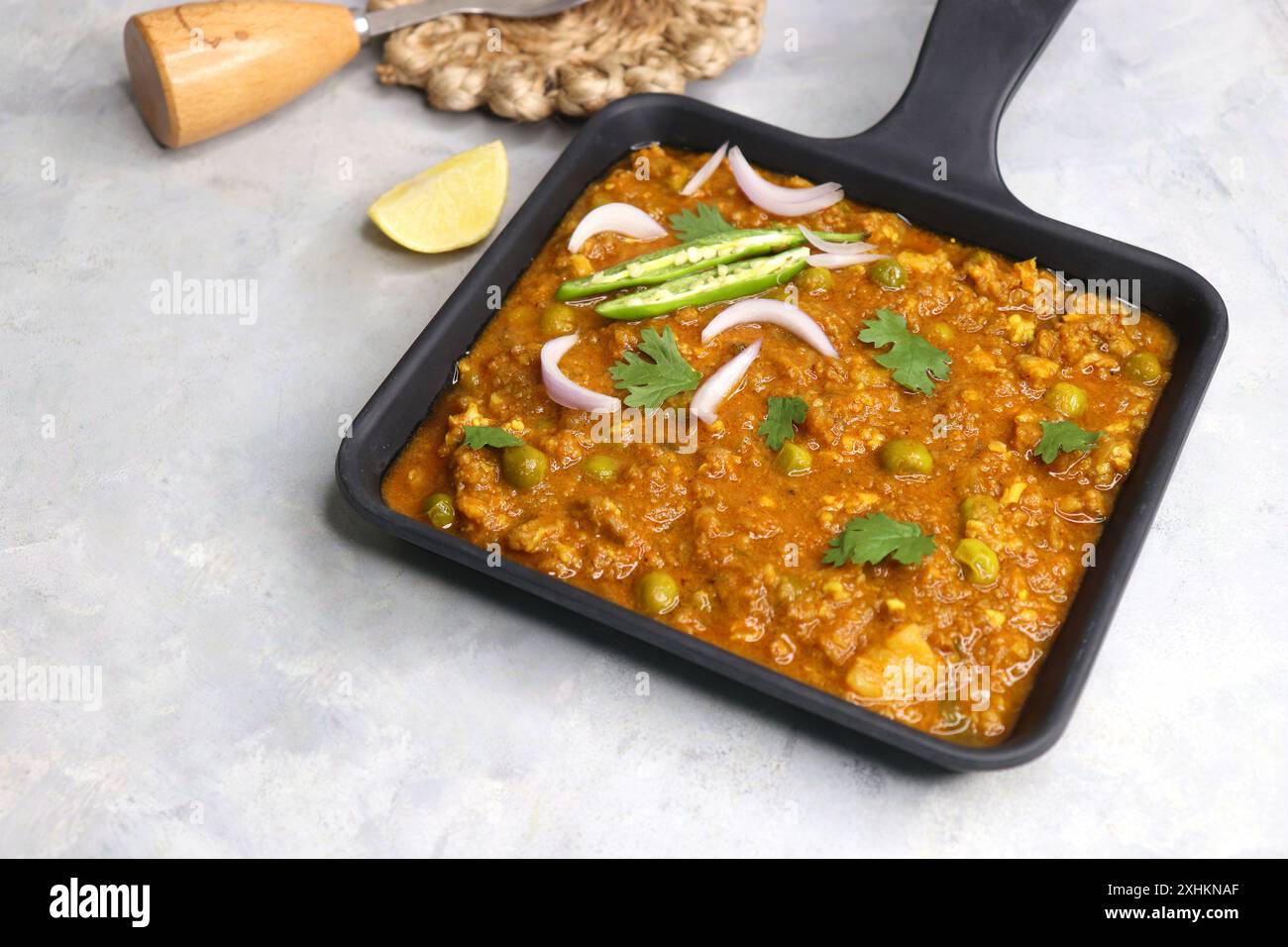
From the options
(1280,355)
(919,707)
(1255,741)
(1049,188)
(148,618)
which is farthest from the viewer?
(1049,188)

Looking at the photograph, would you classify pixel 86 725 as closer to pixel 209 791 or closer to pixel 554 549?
pixel 209 791

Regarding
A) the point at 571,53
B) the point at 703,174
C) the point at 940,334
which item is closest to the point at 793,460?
the point at 940,334

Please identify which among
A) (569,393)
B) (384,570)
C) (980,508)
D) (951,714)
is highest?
(980,508)

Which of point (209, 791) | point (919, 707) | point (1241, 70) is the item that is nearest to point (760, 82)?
point (1241, 70)

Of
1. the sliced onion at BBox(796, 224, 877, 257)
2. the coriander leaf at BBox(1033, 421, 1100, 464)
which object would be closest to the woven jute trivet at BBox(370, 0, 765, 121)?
the sliced onion at BBox(796, 224, 877, 257)

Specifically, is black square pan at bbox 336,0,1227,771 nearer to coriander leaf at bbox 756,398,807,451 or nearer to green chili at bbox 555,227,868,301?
green chili at bbox 555,227,868,301

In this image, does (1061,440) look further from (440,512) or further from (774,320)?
(440,512)
